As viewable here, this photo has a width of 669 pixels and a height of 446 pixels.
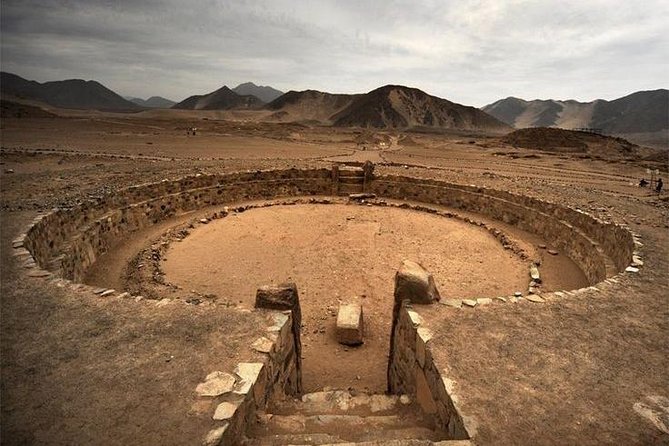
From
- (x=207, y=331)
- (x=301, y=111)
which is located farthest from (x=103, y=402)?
(x=301, y=111)

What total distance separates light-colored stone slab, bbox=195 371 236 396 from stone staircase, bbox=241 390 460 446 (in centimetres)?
49

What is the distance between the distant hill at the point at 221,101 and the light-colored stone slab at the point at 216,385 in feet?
411

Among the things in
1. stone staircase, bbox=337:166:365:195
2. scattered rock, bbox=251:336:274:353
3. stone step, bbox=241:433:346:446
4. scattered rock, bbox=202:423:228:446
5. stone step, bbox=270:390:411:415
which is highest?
stone staircase, bbox=337:166:365:195

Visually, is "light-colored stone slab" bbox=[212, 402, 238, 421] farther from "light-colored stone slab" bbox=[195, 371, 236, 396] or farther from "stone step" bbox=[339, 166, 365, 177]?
"stone step" bbox=[339, 166, 365, 177]

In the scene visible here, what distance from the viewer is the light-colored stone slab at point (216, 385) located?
3.66m

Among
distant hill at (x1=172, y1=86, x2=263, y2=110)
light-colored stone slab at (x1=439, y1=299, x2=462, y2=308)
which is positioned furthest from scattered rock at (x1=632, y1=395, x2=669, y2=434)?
distant hill at (x1=172, y1=86, x2=263, y2=110)

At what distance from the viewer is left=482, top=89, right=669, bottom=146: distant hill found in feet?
333

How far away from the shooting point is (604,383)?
399 centimetres

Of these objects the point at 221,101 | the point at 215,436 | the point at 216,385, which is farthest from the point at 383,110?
the point at 215,436

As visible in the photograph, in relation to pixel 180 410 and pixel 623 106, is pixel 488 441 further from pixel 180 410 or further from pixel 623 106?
pixel 623 106

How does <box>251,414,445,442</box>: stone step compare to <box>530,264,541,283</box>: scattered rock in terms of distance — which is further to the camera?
<box>530,264,541,283</box>: scattered rock

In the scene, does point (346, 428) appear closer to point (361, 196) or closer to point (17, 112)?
point (361, 196)

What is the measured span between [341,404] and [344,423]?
750mm

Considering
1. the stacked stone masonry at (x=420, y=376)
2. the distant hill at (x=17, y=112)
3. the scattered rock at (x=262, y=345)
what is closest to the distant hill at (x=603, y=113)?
the stacked stone masonry at (x=420, y=376)
